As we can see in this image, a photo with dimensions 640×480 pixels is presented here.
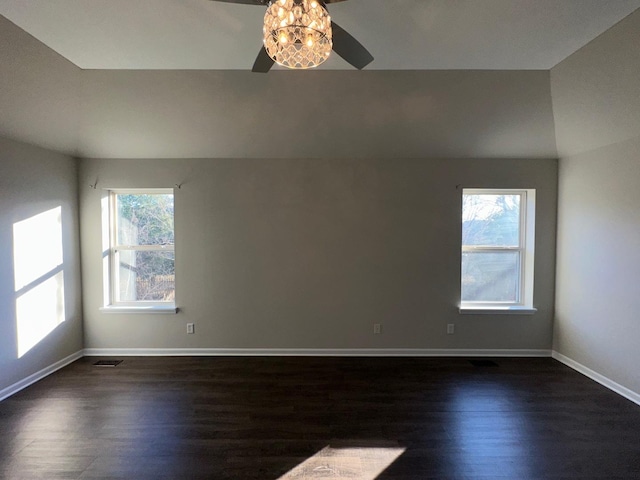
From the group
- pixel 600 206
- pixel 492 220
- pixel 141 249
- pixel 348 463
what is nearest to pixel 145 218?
pixel 141 249

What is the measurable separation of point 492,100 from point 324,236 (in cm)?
217

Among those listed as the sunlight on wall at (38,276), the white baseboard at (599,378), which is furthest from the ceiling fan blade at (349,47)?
the white baseboard at (599,378)

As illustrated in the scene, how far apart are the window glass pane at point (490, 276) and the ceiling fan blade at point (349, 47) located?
285 centimetres

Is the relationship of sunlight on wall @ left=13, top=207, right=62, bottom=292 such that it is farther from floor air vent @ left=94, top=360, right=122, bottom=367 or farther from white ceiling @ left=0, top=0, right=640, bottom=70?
white ceiling @ left=0, top=0, right=640, bottom=70

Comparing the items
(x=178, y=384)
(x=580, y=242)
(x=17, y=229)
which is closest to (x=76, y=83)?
(x=17, y=229)

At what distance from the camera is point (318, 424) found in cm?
230

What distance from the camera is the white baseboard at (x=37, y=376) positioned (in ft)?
8.77

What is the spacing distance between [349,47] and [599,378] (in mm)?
3858

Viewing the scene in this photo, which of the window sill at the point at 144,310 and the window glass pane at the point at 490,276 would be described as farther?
the window glass pane at the point at 490,276

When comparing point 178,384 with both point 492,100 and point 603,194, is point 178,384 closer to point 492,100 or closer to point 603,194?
point 492,100

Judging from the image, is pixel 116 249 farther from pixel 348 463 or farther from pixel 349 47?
pixel 349 47

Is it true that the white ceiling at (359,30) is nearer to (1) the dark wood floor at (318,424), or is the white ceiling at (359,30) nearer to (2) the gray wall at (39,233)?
(2) the gray wall at (39,233)

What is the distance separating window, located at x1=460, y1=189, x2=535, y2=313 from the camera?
12.0 ft

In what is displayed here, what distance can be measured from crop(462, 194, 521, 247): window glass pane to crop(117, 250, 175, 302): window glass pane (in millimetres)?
3844
